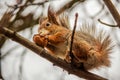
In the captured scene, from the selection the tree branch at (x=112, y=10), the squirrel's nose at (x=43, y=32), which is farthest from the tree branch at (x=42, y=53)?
the tree branch at (x=112, y=10)

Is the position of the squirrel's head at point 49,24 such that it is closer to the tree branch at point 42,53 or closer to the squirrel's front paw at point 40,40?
the squirrel's front paw at point 40,40

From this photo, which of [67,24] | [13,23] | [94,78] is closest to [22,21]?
[13,23]

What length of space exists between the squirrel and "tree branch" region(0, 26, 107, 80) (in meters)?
0.04

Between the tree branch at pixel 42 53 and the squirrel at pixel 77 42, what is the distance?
4 cm

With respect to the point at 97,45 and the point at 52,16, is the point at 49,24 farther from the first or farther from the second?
the point at 97,45

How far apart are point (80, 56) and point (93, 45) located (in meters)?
0.10

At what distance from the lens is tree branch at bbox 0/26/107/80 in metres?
1.46

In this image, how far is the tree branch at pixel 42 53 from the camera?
4.79ft

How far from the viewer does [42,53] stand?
156cm

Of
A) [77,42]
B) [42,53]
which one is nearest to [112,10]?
[77,42]

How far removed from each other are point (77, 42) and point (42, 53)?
30 cm

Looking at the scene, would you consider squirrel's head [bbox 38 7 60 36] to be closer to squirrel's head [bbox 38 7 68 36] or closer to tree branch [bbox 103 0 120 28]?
squirrel's head [bbox 38 7 68 36]

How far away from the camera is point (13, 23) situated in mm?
2980

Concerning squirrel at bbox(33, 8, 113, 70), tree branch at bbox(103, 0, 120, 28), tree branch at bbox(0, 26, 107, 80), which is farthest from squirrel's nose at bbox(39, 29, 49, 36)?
tree branch at bbox(103, 0, 120, 28)
